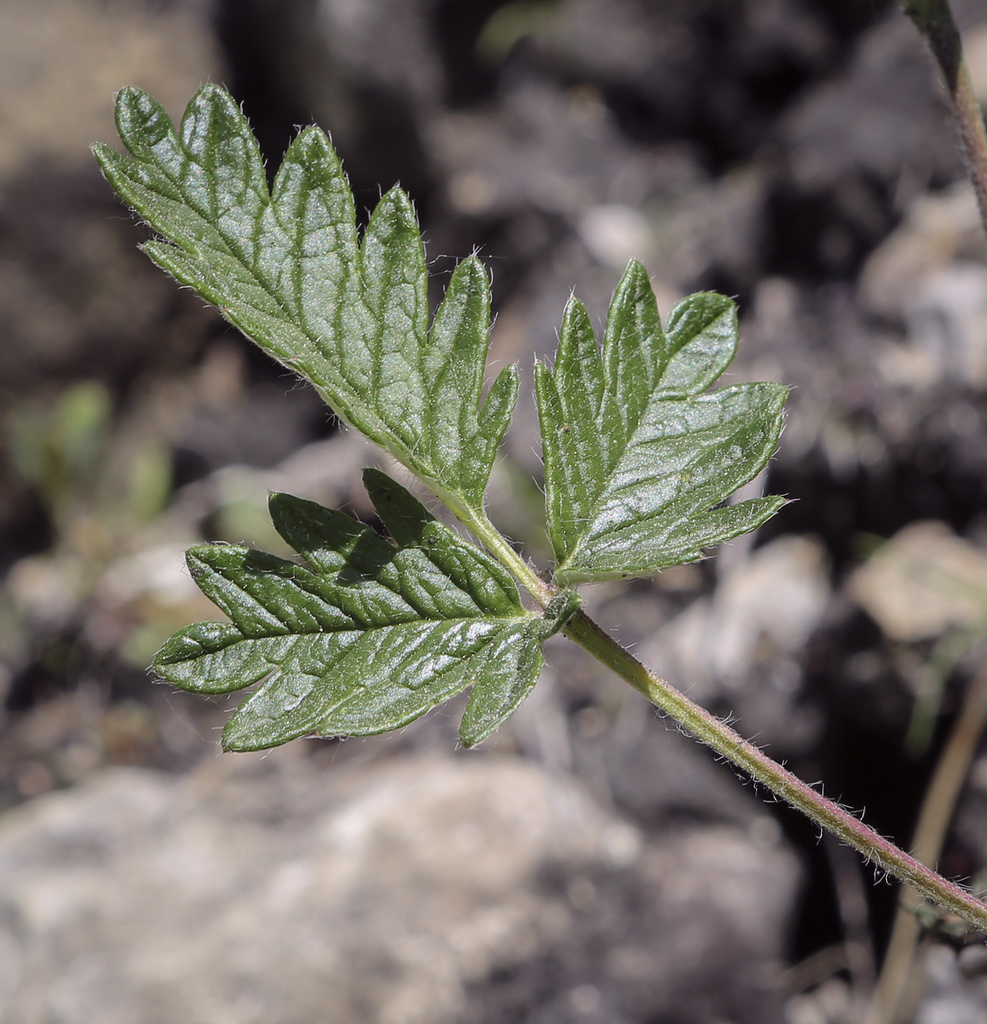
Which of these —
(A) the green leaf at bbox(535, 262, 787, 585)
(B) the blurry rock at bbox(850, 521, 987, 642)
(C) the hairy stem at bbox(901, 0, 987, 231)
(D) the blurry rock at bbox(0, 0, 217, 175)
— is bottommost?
(B) the blurry rock at bbox(850, 521, 987, 642)

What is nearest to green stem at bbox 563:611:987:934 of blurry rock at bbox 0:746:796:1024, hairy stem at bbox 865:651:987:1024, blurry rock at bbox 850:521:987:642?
blurry rock at bbox 0:746:796:1024

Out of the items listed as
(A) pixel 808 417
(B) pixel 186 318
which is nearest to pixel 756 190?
(A) pixel 808 417

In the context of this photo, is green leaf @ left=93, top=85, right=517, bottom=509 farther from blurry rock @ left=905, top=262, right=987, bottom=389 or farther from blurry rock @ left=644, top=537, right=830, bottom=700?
blurry rock @ left=905, top=262, right=987, bottom=389

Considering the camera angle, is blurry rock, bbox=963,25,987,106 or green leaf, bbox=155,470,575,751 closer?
green leaf, bbox=155,470,575,751

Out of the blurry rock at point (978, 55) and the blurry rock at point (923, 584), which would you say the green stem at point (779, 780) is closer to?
the blurry rock at point (923, 584)

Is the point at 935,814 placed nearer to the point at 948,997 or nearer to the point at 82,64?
the point at 948,997

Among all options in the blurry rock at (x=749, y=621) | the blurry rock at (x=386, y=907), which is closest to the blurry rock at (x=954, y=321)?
the blurry rock at (x=749, y=621)

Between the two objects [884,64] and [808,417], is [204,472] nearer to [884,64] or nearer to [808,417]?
[808,417]
